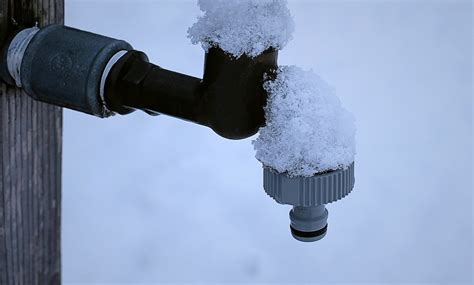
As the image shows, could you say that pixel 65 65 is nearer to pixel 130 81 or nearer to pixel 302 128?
pixel 130 81

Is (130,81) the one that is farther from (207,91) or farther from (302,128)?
(302,128)

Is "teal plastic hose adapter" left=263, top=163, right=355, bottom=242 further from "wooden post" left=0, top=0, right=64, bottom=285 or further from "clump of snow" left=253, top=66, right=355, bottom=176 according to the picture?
"wooden post" left=0, top=0, right=64, bottom=285

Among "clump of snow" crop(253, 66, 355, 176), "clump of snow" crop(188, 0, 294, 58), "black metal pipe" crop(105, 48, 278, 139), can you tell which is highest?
"clump of snow" crop(188, 0, 294, 58)

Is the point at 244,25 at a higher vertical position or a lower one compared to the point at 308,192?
higher

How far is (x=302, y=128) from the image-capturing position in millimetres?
833

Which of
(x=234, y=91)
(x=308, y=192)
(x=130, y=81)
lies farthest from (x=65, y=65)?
(x=308, y=192)

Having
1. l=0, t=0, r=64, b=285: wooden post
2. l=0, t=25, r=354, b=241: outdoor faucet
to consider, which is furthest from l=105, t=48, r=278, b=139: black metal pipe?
l=0, t=0, r=64, b=285: wooden post

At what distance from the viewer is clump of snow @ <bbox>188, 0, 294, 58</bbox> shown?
833 mm

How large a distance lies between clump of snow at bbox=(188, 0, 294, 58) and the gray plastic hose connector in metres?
0.12

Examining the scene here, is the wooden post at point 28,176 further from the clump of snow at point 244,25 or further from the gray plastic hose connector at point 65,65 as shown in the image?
the clump of snow at point 244,25

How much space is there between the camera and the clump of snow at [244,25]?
83 centimetres

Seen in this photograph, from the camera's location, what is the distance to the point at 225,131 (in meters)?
0.86

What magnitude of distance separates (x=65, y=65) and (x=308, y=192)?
31 cm

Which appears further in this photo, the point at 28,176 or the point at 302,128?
the point at 28,176
